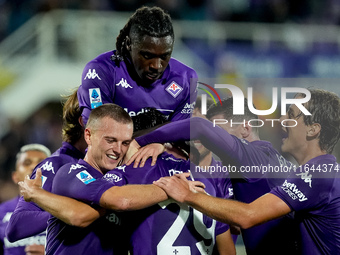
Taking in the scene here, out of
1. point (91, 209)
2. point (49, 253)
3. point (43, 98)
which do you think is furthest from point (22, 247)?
point (43, 98)

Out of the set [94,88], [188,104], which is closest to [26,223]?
[94,88]

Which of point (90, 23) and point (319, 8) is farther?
point (319, 8)

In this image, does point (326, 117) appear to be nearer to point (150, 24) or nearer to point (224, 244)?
point (224, 244)

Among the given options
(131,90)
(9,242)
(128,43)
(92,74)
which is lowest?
(9,242)

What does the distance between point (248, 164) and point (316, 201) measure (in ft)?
1.78

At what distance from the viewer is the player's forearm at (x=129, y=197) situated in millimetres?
3736

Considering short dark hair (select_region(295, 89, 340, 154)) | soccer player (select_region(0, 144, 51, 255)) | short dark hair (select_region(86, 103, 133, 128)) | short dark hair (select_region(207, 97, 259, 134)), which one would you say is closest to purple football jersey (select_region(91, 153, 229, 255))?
short dark hair (select_region(86, 103, 133, 128))

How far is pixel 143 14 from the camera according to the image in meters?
4.62

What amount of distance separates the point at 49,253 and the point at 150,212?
0.82 meters

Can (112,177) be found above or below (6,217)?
above

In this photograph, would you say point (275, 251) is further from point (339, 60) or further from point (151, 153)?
point (339, 60)

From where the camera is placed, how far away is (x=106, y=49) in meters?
11.4

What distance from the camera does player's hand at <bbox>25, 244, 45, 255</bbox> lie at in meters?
6.09

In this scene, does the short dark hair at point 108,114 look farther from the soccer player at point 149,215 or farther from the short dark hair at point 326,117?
the short dark hair at point 326,117
